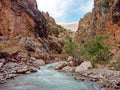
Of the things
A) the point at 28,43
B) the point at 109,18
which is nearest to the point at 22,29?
the point at 28,43

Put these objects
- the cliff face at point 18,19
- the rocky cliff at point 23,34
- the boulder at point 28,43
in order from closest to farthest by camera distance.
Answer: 1. the rocky cliff at point 23,34
2. the boulder at point 28,43
3. the cliff face at point 18,19

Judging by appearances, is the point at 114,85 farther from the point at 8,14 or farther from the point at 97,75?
the point at 8,14

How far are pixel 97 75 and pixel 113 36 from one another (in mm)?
28049

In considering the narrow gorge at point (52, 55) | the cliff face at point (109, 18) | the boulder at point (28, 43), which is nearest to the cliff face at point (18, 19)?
the narrow gorge at point (52, 55)

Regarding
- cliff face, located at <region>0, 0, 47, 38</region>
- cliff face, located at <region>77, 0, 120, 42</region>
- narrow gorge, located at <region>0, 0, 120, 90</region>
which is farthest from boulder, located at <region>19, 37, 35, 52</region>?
cliff face, located at <region>77, 0, 120, 42</region>

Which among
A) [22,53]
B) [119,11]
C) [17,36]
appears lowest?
[22,53]

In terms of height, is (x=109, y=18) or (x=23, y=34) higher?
(x=109, y=18)

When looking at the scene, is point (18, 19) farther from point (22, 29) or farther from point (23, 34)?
point (23, 34)

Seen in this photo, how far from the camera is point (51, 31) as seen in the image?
335ft

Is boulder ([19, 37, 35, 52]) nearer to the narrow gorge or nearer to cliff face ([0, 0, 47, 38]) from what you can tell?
the narrow gorge

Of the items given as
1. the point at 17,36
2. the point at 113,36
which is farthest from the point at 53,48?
the point at 113,36

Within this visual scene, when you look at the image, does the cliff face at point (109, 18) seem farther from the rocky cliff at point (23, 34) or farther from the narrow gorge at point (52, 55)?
the rocky cliff at point (23, 34)

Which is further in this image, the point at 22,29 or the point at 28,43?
the point at 22,29

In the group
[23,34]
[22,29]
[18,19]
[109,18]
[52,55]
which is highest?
[18,19]
